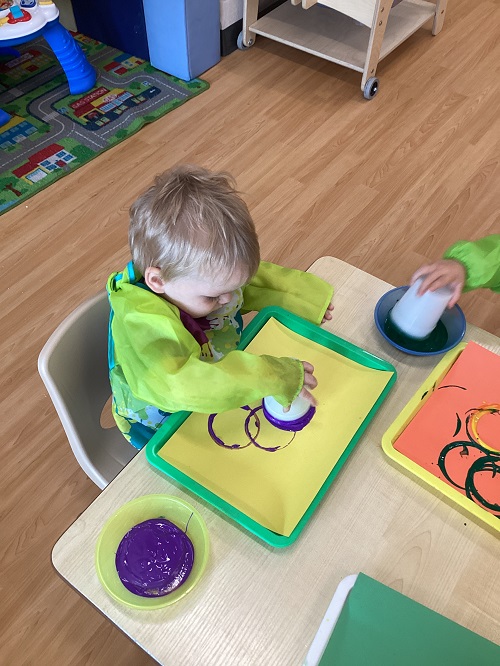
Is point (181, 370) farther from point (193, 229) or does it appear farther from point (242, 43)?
point (242, 43)

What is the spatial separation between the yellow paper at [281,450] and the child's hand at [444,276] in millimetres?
132

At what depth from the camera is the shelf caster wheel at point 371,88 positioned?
7.43ft

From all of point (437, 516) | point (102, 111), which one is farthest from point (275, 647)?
point (102, 111)

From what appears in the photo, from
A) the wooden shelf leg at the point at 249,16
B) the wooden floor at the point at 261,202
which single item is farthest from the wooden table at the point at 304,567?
the wooden shelf leg at the point at 249,16

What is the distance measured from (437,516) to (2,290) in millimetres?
1457

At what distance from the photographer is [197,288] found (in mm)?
755

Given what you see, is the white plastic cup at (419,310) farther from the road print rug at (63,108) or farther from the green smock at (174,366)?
the road print rug at (63,108)

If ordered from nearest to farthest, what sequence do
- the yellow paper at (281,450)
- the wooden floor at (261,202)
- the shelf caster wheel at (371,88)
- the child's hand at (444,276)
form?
1. the yellow paper at (281,450)
2. the child's hand at (444,276)
3. the wooden floor at (261,202)
4. the shelf caster wheel at (371,88)

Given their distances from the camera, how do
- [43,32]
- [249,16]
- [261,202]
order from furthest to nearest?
[249,16]
[43,32]
[261,202]

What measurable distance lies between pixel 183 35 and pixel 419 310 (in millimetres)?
1910

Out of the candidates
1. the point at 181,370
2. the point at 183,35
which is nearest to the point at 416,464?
the point at 181,370

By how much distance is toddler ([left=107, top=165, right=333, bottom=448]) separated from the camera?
2.26 ft

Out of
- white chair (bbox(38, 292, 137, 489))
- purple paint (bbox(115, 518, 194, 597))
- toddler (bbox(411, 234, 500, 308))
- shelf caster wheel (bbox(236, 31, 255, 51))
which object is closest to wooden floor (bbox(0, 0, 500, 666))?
shelf caster wheel (bbox(236, 31, 255, 51))

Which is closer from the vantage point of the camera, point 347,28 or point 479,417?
point 479,417
